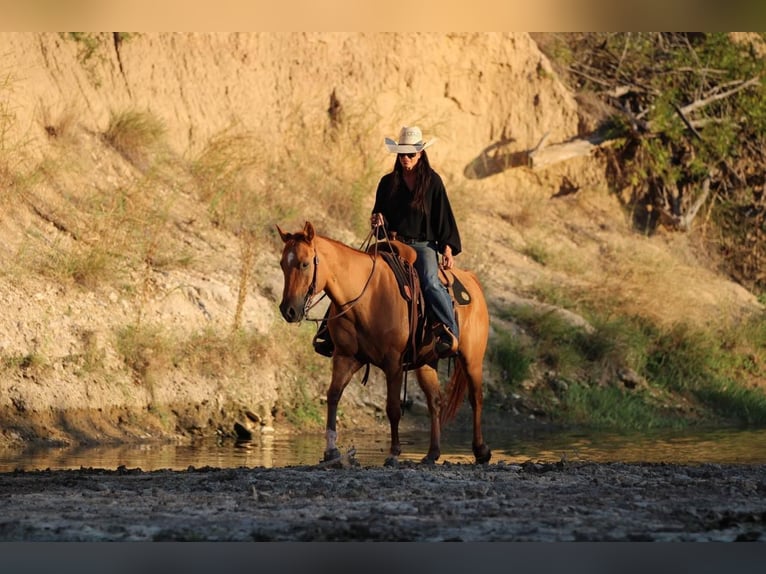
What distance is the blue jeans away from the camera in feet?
37.3

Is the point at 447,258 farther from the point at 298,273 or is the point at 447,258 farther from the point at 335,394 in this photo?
the point at 298,273

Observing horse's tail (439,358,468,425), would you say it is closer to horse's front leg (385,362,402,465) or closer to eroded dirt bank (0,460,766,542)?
horse's front leg (385,362,402,465)

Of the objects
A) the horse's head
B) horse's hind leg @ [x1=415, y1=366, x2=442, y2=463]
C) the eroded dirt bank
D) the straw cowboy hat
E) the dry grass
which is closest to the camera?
the eroded dirt bank

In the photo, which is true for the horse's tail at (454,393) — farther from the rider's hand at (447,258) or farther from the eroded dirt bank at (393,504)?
the eroded dirt bank at (393,504)

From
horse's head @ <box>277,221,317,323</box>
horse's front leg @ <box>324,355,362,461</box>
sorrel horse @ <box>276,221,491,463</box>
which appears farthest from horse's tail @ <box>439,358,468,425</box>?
horse's head @ <box>277,221,317,323</box>

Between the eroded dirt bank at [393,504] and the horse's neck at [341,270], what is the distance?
135 cm

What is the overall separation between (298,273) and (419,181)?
5.76 ft

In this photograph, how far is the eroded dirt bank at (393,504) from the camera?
290 inches

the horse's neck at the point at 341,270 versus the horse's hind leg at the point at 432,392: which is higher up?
the horse's neck at the point at 341,270

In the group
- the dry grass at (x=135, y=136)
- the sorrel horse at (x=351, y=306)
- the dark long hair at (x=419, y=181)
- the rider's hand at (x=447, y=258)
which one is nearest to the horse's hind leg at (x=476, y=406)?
the sorrel horse at (x=351, y=306)

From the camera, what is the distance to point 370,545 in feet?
22.8

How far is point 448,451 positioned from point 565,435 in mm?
2552

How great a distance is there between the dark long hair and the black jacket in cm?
4

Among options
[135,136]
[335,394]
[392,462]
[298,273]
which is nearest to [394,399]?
[392,462]
